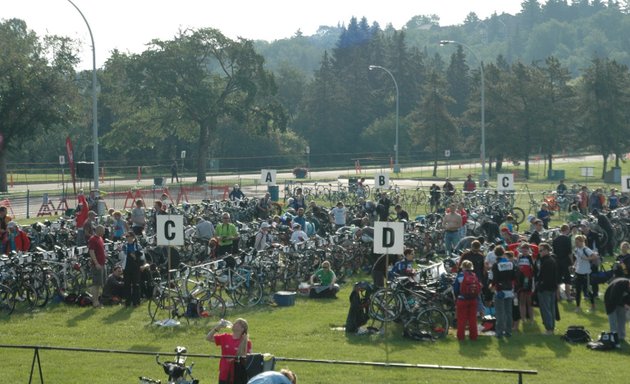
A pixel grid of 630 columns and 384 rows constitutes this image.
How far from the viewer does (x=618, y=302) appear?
15.9 metres

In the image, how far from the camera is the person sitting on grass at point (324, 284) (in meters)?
20.5

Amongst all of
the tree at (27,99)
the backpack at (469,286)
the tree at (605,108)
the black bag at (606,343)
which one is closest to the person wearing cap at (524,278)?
the backpack at (469,286)

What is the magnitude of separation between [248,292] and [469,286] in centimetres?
544

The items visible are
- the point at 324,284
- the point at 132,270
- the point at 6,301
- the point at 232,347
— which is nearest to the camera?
the point at 232,347

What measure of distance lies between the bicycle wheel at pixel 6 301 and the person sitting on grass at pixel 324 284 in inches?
229

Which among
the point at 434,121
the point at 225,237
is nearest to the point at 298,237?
the point at 225,237

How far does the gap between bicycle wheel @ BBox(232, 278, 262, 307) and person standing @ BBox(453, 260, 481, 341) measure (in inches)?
191

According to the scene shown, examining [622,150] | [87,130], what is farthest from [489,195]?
[87,130]

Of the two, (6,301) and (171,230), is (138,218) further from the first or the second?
(171,230)

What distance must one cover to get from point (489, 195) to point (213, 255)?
19.0 meters

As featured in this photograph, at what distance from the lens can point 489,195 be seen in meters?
39.4

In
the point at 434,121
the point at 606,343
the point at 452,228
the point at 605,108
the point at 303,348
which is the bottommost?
the point at 303,348

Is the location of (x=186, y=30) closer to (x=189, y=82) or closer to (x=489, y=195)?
(x=189, y=82)

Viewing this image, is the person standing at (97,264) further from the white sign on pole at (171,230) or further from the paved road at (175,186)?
the paved road at (175,186)
